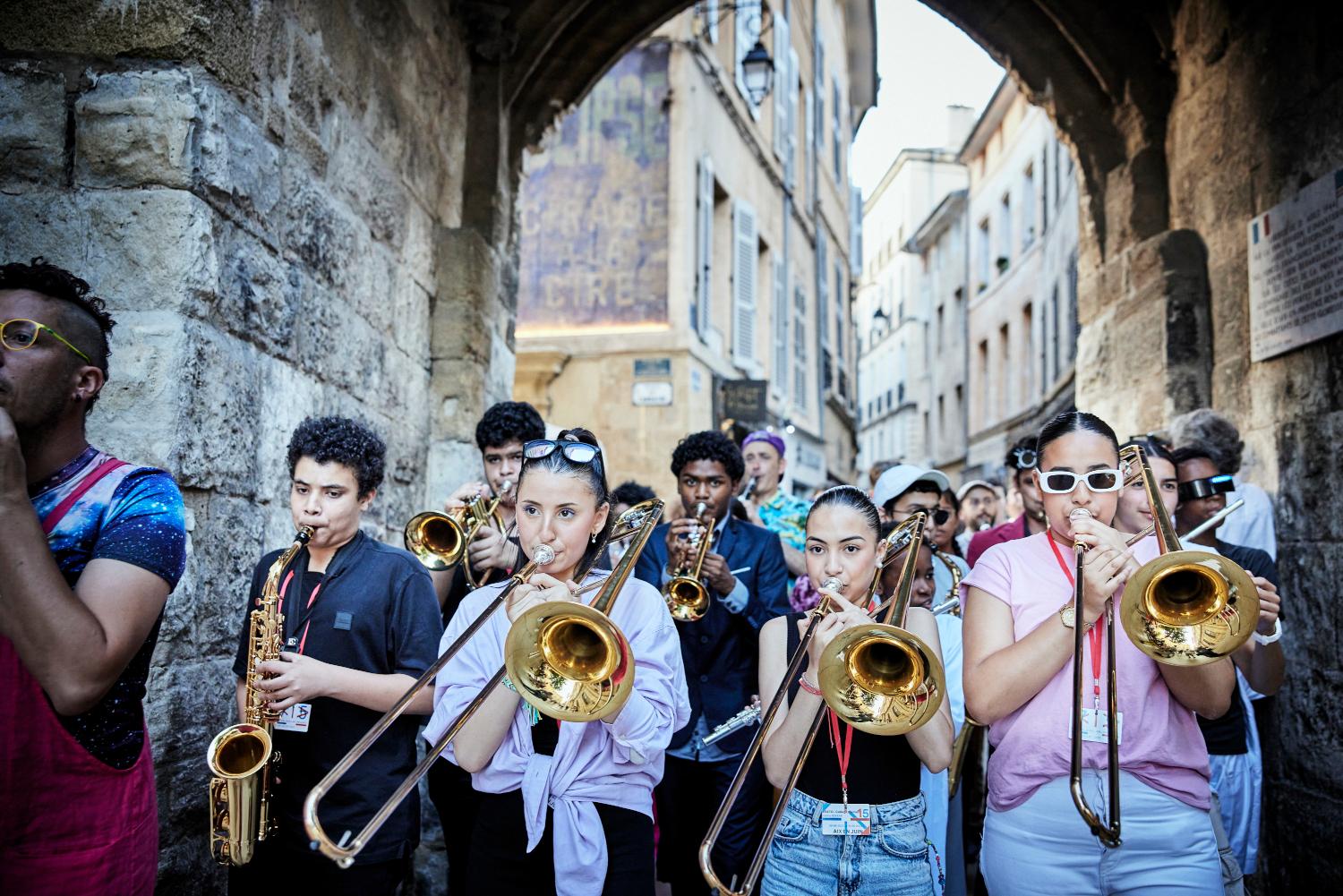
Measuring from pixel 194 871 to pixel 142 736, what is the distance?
1.15 metres

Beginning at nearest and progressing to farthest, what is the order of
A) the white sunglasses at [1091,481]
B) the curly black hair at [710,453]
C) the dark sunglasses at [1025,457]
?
1. the white sunglasses at [1091,481]
2. the dark sunglasses at [1025,457]
3. the curly black hair at [710,453]

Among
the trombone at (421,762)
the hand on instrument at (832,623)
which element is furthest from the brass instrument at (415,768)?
the hand on instrument at (832,623)

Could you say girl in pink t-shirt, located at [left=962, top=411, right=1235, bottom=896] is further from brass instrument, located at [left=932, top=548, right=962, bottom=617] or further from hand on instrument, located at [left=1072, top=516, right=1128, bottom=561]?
brass instrument, located at [left=932, top=548, right=962, bottom=617]

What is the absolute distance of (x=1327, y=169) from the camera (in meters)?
4.22

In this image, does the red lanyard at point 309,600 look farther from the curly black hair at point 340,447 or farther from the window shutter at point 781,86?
the window shutter at point 781,86

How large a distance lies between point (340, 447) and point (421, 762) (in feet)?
3.36

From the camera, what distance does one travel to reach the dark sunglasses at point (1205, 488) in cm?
368

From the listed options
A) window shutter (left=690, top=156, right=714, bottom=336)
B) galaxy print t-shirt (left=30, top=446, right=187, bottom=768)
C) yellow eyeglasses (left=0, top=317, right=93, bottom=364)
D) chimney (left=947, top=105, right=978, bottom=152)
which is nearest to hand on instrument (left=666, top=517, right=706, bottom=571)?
galaxy print t-shirt (left=30, top=446, right=187, bottom=768)

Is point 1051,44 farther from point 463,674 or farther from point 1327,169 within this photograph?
point 463,674

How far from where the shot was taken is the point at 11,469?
5.79 ft

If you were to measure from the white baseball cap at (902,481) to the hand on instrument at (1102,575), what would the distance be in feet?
7.15

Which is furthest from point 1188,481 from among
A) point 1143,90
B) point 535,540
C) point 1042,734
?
point 1143,90

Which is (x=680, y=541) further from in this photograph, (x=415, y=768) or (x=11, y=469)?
(x=11, y=469)

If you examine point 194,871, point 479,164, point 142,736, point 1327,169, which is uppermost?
point 479,164
